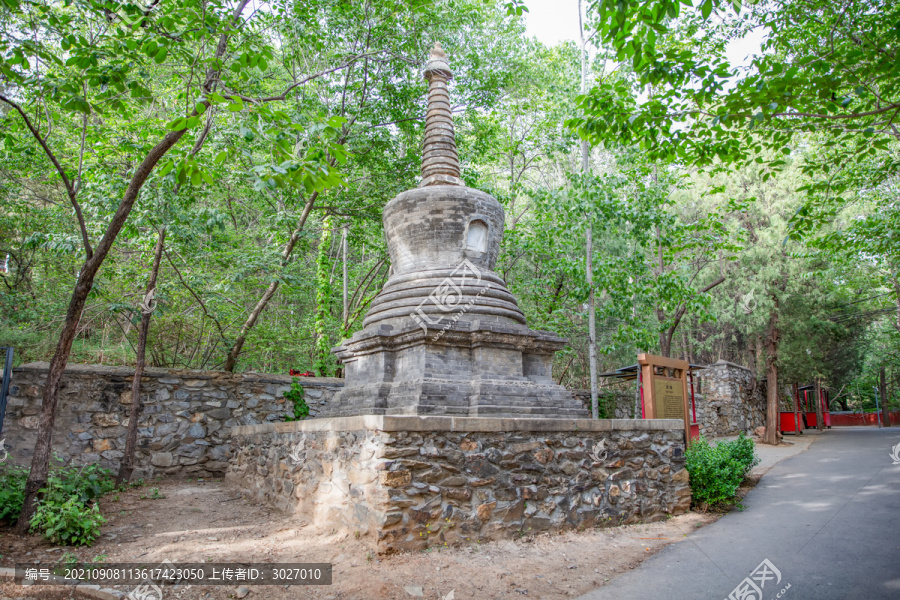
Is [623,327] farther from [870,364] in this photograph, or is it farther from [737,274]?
[870,364]

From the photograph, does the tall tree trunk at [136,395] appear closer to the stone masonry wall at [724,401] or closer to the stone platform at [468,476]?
the stone platform at [468,476]

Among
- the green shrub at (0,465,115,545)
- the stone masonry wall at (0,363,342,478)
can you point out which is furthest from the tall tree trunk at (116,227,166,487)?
the green shrub at (0,465,115,545)

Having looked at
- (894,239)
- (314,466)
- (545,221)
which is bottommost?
(314,466)

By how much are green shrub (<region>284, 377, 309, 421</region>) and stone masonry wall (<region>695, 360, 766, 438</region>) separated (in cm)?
1365

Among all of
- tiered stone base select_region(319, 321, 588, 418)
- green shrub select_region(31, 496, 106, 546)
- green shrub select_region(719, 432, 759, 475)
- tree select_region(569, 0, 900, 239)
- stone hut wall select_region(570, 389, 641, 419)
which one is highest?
tree select_region(569, 0, 900, 239)

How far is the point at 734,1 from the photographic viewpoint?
4852mm

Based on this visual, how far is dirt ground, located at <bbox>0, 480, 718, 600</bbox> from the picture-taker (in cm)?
427

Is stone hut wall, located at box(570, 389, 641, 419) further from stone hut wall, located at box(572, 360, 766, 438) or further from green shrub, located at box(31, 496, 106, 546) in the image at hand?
green shrub, located at box(31, 496, 106, 546)

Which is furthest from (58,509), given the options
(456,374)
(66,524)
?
(456,374)

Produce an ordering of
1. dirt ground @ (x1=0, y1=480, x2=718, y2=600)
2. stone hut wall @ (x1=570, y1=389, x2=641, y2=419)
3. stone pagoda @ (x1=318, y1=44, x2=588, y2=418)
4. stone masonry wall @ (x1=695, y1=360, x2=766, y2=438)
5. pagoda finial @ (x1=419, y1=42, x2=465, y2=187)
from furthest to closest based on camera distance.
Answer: stone masonry wall @ (x1=695, y1=360, x2=766, y2=438) < stone hut wall @ (x1=570, y1=389, x2=641, y2=419) < pagoda finial @ (x1=419, y1=42, x2=465, y2=187) < stone pagoda @ (x1=318, y1=44, x2=588, y2=418) < dirt ground @ (x1=0, y1=480, x2=718, y2=600)

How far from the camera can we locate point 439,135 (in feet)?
27.5

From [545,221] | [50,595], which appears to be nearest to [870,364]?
[545,221]

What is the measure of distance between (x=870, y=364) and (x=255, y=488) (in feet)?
→ 127

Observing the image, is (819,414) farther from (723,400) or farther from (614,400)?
(614,400)
